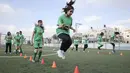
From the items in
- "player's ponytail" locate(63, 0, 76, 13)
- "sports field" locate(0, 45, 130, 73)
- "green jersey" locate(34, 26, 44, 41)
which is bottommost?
"sports field" locate(0, 45, 130, 73)

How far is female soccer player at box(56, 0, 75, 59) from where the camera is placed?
8848 mm

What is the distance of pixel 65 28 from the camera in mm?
9070

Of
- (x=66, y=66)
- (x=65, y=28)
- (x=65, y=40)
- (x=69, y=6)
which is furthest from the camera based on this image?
(x=66, y=66)

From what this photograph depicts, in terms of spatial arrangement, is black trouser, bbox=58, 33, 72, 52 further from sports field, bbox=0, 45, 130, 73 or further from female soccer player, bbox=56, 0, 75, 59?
sports field, bbox=0, 45, 130, 73

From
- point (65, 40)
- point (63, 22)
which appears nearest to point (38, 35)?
point (63, 22)

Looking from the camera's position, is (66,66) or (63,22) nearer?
(63,22)

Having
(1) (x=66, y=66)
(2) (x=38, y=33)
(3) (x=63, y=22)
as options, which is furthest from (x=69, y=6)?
(2) (x=38, y=33)

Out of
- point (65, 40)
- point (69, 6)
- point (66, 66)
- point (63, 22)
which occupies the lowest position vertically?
point (66, 66)

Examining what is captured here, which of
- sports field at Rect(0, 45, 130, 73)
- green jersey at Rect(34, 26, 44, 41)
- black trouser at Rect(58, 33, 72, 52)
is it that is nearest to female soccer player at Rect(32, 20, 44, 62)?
green jersey at Rect(34, 26, 44, 41)

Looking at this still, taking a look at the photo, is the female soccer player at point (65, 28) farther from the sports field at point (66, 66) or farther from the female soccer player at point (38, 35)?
the female soccer player at point (38, 35)

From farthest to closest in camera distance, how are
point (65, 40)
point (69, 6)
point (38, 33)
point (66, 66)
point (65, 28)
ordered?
point (38, 33)
point (66, 66)
point (65, 28)
point (69, 6)
point (65, 40)

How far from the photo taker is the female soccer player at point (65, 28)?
29.0 feet

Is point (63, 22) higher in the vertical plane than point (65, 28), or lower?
higher

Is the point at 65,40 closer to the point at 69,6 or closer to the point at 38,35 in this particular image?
the point at 69,6
